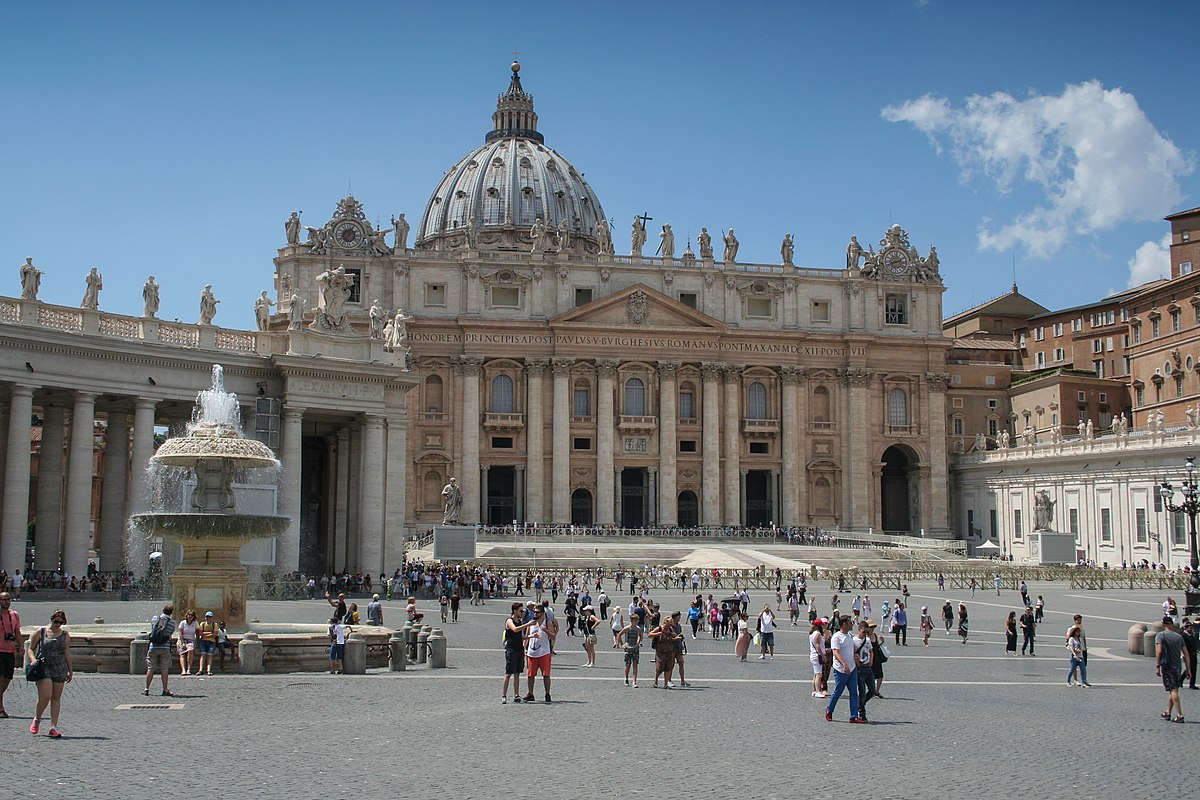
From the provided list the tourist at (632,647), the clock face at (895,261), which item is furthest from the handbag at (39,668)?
the clock face at (895,261)

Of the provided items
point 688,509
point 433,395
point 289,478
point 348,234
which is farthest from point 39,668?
point 688,509

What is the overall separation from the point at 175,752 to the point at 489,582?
31.7 meters

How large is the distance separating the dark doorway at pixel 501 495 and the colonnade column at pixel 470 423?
8.63ft

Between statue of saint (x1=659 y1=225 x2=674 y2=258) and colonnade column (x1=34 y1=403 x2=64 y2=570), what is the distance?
4930cm

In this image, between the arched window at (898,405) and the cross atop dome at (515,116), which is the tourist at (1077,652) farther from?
the cross atop dome at (515,116)

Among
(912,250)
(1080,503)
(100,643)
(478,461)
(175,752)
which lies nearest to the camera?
(175,752)

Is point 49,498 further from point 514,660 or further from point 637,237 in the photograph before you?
point 637,237

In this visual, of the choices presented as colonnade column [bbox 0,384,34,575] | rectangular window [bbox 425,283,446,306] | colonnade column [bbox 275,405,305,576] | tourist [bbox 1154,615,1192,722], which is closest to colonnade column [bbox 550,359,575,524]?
rectangular window [bbox 425,283,446,306]

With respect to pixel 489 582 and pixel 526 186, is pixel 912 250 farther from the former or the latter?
pixel 489 582

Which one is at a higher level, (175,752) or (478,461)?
(478,461)

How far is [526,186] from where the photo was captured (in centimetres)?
11669

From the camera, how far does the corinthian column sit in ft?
262

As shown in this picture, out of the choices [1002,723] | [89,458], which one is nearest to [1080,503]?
[89,458]

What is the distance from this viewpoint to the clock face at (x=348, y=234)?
77.3 meters
